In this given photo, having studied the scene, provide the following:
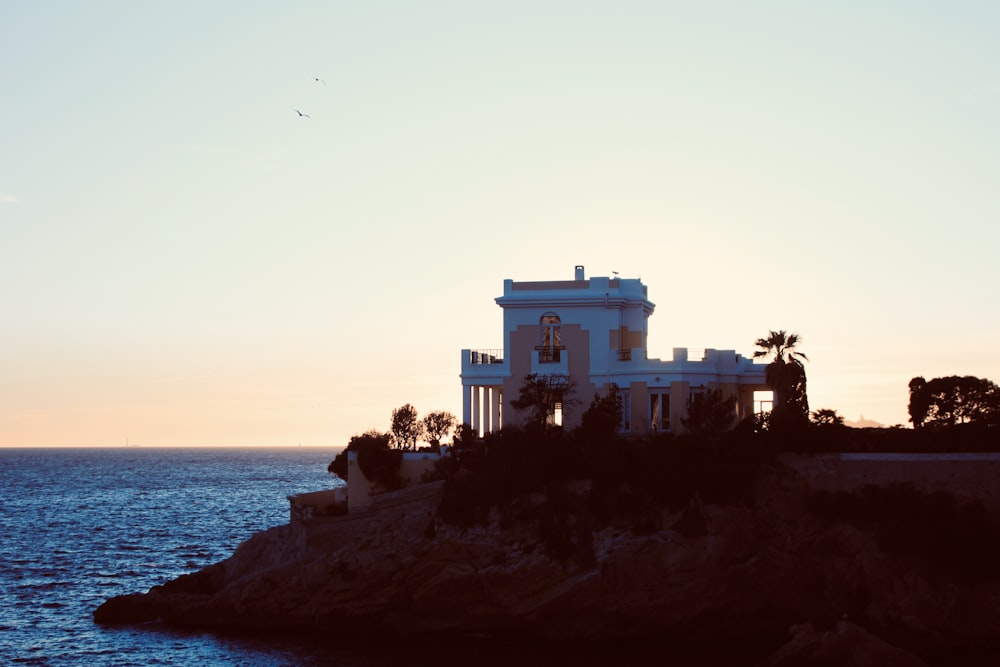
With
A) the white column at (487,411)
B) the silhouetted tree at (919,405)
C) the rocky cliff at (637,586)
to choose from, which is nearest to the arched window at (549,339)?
the white column at (487,411)

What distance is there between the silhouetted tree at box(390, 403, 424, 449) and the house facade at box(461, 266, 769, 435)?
2.42 meters

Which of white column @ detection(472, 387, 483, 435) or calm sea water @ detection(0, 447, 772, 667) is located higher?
white column @ detection(472, 387, 483, 435)

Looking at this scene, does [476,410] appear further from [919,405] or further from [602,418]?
[919,405]

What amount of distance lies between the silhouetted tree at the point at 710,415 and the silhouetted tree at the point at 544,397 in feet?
21.2

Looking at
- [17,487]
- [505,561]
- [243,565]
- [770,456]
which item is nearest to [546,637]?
[505,561]

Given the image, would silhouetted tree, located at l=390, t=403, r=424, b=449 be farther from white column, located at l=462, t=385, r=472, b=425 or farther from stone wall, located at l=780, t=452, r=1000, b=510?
stone wall, located at l=780, t=452, r=1000, b=510

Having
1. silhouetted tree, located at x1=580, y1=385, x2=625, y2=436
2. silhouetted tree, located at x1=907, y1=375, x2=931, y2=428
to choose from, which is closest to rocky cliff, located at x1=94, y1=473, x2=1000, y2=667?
silhouetted tree, located at x1=580, y1=385, x2=625, y2=436

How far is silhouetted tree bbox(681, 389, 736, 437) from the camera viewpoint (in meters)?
49.4

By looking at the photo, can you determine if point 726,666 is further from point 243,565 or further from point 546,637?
point 243,565

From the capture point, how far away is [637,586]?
44.0m

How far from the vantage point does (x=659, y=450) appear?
47.6 m

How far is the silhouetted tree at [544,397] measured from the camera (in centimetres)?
5344

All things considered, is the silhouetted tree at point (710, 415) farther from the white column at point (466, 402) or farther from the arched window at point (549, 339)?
→ the white column at point (466, 402)

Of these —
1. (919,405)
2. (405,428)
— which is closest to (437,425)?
(405,428)
